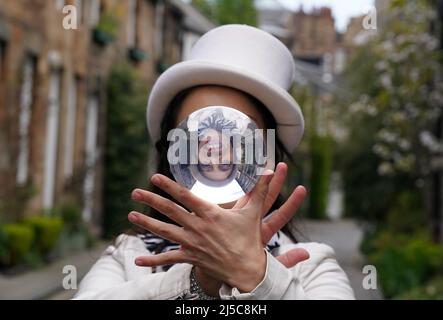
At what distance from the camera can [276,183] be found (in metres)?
1.38

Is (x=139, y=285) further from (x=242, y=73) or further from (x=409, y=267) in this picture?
(x=409, y=267)

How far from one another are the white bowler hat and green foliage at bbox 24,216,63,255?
9274 mm

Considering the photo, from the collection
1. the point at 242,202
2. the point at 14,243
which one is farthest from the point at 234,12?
the point at 14,243

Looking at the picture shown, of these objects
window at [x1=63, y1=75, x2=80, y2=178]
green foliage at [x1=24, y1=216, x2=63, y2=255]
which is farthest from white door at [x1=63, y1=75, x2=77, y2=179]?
green foliage at [x1=24, y1=216, x2=63, y2=255]

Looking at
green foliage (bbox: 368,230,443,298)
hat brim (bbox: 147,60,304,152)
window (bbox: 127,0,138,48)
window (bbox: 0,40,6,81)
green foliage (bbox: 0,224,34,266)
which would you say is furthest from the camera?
window (bbox: 127,0,138,48)

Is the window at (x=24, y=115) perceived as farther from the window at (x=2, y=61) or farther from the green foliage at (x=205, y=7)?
the green foliage at (x=205, y=7)

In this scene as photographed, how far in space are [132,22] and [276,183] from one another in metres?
13.1

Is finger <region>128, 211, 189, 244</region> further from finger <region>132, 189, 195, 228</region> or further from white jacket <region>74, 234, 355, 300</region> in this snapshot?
white jacket <region>74, 234, 355, 300</region>

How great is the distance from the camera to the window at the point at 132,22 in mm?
13438

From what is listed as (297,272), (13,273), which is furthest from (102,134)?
(297,272)

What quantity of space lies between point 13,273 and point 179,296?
8.55 meters

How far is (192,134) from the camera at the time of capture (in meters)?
1.38

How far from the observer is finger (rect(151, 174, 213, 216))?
1.31 m
